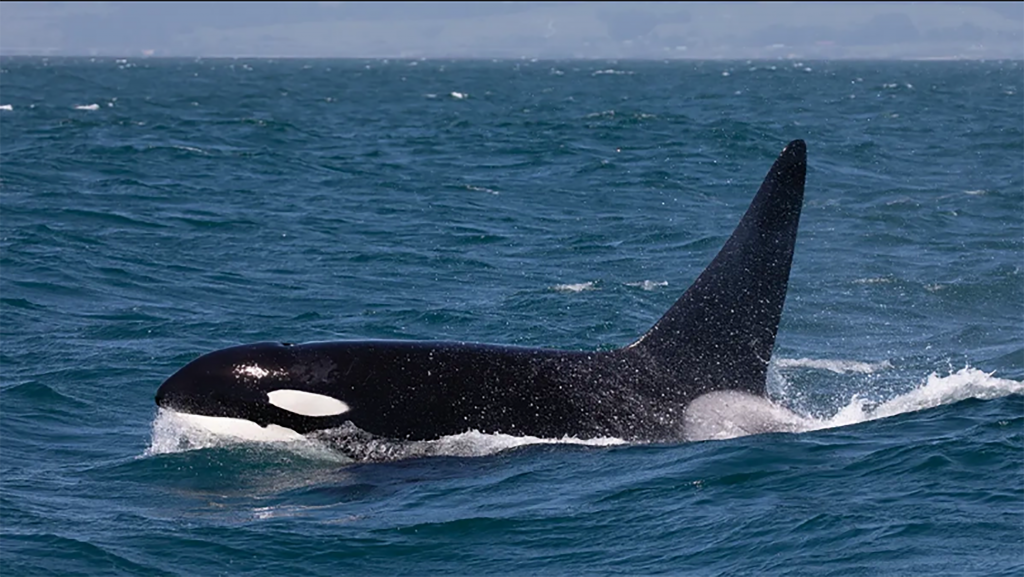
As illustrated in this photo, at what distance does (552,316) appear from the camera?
66.9 ft

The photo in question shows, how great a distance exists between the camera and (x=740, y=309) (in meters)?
12.9

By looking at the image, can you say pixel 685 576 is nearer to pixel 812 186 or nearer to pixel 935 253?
pixel 935 253

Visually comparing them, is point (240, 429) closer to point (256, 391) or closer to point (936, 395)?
point (256, 391)

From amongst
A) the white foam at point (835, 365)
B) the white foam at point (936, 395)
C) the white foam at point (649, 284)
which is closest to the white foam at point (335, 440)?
the white foam at point (936, 395)

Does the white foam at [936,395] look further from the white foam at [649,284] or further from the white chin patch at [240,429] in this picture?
the white foam at [649,284]

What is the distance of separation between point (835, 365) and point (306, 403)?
298 inches

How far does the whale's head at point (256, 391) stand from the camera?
1234 centimetres

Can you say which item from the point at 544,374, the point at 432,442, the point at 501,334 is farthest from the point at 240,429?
the point at 501,334

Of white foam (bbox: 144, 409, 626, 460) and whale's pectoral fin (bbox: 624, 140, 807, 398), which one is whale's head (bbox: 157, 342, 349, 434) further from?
whale's pectoral fin (bbox: 624, 140, 807, 398)

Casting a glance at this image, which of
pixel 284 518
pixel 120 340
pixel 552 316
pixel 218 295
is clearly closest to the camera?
pixel 284 518

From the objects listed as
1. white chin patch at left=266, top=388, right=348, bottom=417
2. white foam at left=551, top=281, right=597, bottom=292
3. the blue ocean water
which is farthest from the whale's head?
white foam at left=551, top=281, right=597, bottom=292

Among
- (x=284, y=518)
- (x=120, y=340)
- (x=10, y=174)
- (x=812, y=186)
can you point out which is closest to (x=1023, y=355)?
(x=284, y=518)

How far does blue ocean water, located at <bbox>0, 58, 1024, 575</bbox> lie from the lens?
10.6m

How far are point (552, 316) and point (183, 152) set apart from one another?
26920 mm
